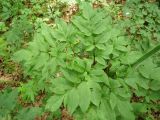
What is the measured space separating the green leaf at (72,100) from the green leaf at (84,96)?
3 cm

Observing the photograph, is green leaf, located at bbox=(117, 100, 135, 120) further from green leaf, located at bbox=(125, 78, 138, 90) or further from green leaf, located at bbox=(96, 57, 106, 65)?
green leaf, located at bbox=(96, 57, 106, 65)

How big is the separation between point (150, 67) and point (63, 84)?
83 centimetres

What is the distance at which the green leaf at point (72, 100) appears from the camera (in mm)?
2377

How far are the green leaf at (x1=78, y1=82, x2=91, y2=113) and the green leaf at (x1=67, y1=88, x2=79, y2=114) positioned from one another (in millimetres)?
33

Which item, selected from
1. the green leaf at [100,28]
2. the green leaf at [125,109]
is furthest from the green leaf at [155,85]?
the green leaf at [100,28]

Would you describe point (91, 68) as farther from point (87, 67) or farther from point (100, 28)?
point (100, 28)

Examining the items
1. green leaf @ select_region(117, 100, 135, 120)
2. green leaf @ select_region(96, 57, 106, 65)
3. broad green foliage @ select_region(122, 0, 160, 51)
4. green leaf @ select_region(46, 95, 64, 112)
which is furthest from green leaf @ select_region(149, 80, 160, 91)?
broad green foliage @ select_region(122, 0, 160, 51)

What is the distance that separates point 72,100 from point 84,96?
0.10 metres

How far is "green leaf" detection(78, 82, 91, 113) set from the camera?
2367 mm

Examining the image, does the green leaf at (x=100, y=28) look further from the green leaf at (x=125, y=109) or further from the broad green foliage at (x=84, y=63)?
the green leaf at (x=125, y=109)

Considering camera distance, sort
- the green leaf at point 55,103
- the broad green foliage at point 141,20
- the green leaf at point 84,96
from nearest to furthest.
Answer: the green leaf at point 84,96 < the green leaf at point 55,103 < the broad green foliage at point 141,20

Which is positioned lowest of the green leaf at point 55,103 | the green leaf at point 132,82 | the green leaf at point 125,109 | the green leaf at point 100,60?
the green leaf at point 125,109

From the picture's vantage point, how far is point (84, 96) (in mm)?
2404

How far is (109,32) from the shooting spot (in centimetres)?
267
